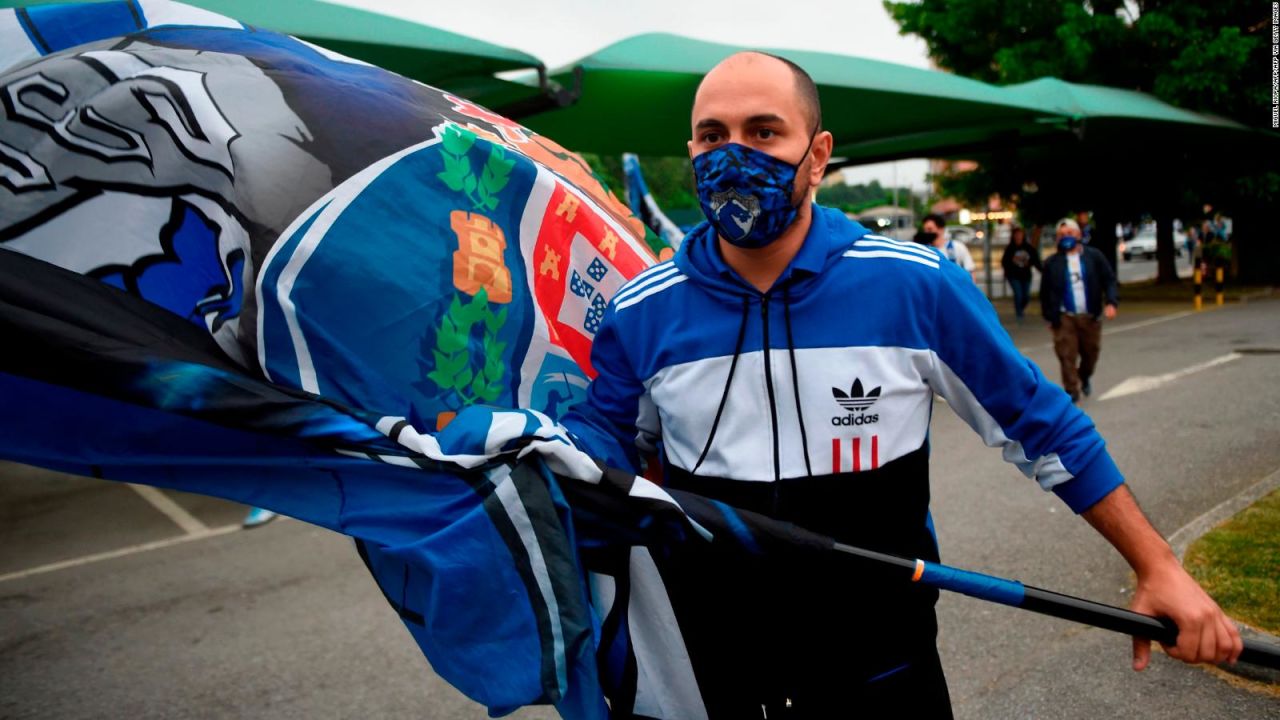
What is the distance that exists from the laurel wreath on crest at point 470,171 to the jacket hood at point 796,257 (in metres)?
0.48

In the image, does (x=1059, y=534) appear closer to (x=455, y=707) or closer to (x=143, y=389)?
(x=455, y=707)

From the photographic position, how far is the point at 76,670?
14.1 ft

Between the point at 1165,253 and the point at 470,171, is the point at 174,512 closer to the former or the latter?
the point at 470,171

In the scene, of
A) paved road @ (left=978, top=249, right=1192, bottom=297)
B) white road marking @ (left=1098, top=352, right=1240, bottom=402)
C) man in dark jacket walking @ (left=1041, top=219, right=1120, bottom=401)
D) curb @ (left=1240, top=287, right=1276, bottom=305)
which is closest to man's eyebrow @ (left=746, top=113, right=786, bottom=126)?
man in dark jacket walking @ (left=1041, top=219, right=1120, bottom=401)

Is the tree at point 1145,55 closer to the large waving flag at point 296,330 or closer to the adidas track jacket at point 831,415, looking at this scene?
the adidas track jacket at point 831,415

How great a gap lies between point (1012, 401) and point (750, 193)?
0.66 metres

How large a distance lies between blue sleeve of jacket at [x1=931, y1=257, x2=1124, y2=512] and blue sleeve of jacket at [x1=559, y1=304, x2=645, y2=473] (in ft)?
2.10

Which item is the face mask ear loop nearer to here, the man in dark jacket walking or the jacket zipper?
the jacket zipper

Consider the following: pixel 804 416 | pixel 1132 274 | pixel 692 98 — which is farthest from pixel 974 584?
pixel 1132 274

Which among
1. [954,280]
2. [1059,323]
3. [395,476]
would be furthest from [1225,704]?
[1059,323]

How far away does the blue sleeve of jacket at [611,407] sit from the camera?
78.5 inches

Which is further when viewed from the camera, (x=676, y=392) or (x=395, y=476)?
(x=676, y=392)

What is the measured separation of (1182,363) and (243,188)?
11931 mm

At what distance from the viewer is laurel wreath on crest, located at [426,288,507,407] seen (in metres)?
1.96
